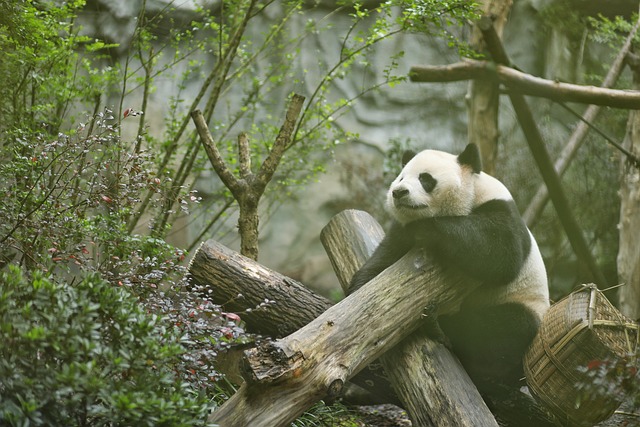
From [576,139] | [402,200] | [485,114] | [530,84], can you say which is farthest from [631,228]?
[402,200]

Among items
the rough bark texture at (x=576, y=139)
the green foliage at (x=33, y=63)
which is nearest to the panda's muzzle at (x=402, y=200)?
the green foliage at (x=33, y=63)

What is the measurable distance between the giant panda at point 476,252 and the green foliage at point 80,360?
1682 millimetres

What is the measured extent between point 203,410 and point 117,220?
158 cm

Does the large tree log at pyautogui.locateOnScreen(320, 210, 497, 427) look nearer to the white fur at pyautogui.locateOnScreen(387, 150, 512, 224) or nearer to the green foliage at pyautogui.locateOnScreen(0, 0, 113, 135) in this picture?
the white fur at pyautogui.locateOnScreen(387, 150, 512, 224)

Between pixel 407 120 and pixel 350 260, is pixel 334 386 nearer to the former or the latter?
pixel 350 260

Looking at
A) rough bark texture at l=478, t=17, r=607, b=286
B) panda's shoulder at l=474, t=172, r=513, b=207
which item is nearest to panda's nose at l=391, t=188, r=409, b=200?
panda's shoulder at l=474, t=172, r=513, b=207

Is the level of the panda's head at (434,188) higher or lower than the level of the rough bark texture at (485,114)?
lower

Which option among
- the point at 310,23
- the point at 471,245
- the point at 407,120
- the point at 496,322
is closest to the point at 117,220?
the point at 471,245

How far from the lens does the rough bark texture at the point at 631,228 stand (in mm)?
6277

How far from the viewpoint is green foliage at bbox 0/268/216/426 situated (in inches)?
96.1

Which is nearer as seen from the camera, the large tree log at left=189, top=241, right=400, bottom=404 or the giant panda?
the giant panda

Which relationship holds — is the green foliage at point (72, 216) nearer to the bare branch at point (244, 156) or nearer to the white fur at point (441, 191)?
the bare branch at point (244, 156)

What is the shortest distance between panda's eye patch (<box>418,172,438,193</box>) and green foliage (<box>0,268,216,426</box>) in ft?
5.92

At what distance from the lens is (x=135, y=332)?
2.69 meters
